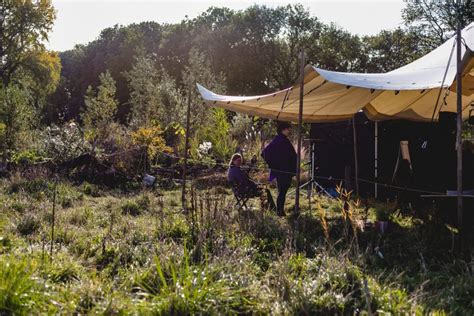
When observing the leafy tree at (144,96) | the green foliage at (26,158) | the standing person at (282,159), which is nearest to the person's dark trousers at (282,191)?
the standing person at (282,159)

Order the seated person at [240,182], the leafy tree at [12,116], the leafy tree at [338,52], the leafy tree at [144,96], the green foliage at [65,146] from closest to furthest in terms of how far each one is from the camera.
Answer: the seated person at [240,182]
the green foliage at [65,146]
the leafy tree at [12,116]
the leafy tree at [144,96]
the leafy tree at [338,52]

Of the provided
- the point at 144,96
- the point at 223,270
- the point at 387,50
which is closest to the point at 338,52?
the point at 387,50

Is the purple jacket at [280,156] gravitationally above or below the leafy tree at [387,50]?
below

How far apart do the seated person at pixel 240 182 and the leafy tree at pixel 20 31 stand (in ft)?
74.9

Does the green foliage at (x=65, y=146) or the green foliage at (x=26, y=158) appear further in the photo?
the green foliage at (x=65, y=146)

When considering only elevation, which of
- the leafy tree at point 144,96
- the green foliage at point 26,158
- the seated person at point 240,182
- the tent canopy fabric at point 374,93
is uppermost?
the leafy tree at point 144,96

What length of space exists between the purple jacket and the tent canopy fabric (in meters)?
0.60

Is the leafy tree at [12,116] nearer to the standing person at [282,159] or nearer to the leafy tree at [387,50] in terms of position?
the standing person at [282,159]

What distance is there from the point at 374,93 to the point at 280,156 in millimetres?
1786

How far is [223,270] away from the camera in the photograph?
3467 millimetres

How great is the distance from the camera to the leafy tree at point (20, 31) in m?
26.1

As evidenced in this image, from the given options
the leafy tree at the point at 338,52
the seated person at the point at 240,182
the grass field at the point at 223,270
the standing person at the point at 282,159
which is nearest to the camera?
the grass field at the point at 223,270

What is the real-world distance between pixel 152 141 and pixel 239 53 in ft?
69.2

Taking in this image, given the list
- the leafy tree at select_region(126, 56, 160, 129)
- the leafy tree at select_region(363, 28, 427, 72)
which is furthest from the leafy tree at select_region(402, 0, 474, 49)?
the leafy tree at select_region(126, 56, 160, 129)
